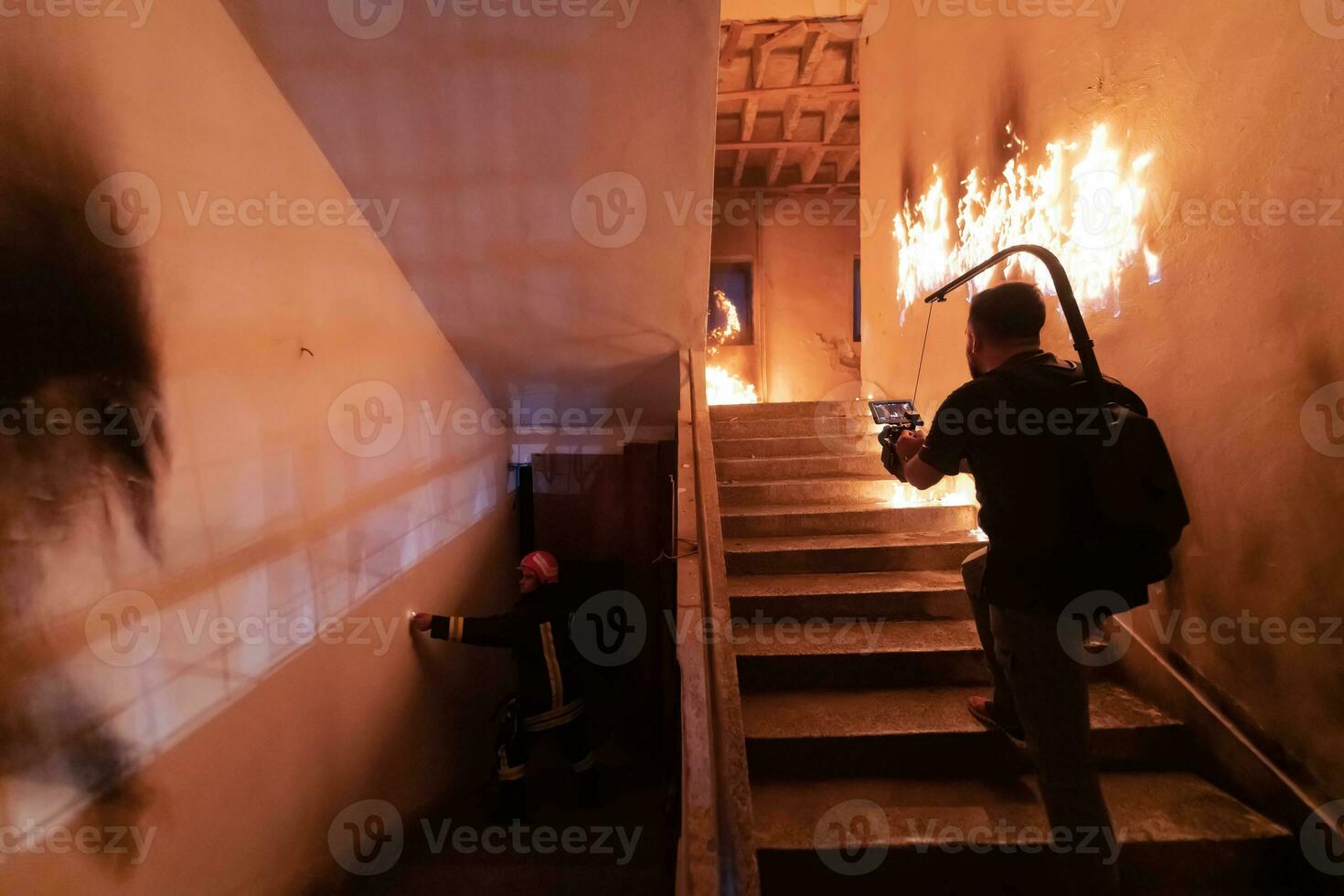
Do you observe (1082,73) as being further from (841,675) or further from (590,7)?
(841,675)

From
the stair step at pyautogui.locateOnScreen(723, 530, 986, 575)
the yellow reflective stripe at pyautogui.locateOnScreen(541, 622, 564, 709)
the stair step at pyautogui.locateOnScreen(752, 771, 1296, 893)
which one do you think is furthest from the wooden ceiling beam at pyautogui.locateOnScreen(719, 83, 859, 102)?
the stair step at pyautogui.locateOnScreen(752, 771, 1296, 893)

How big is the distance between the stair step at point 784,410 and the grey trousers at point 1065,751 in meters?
3.20

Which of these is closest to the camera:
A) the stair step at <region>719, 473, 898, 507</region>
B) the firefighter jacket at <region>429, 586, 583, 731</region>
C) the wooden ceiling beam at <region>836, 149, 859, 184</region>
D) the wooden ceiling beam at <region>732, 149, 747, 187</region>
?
the firefighter jacket at <region>429, 586, 583, 731</region>

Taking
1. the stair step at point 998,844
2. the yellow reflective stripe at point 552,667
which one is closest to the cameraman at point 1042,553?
the stair step at point 998,844

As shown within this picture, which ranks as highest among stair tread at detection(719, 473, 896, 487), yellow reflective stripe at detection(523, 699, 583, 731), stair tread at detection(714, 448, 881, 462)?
stair tread at detection(714, 448, 881, 462)

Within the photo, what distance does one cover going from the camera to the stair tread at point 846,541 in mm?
3246

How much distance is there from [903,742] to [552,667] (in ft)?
7.45

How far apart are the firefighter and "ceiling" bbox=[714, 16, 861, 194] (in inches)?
176

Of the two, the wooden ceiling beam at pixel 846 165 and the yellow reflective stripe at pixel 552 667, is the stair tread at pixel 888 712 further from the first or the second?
the wooden ceiling beam at pixel 846 165

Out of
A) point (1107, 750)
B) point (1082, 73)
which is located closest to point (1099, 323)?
point (1082, 73)

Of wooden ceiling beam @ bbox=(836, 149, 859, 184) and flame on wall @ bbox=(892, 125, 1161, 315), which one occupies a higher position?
wooden ceiling beam @ bbox=(836, 149, 859, 184)

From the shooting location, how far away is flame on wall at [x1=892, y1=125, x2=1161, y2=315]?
99.0 inches

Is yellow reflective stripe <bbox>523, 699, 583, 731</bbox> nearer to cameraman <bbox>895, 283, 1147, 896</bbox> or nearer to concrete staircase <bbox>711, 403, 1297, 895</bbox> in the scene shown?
concrete staircase <bbox>711, 403, 1297, 895</bbox>

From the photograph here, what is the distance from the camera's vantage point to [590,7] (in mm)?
2699
